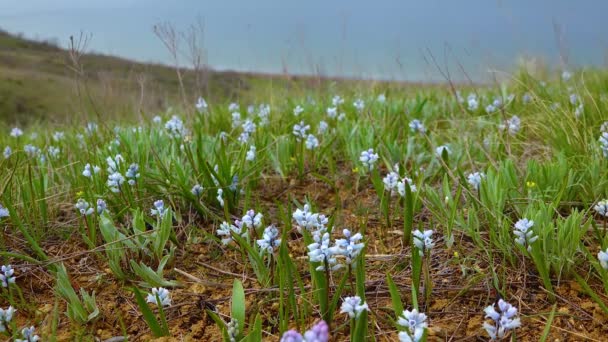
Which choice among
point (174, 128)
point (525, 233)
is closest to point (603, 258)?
point (525, 233)

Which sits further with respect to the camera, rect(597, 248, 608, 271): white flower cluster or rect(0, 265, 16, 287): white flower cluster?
rect(0, 265, 16, 287): white flower cluster

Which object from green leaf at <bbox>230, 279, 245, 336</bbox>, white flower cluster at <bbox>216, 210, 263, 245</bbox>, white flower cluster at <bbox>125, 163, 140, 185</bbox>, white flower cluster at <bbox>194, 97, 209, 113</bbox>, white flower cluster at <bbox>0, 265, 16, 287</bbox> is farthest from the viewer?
white flower cluster at <bbox>194, 97, 209, 113</bbox>

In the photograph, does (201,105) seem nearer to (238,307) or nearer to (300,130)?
(300,130)

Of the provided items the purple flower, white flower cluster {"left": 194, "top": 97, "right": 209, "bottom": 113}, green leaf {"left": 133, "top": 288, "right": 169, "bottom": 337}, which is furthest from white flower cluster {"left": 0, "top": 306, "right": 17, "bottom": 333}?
white flower cluster {"left": 194, "top": 97, "right": 209, "bottom": 113}

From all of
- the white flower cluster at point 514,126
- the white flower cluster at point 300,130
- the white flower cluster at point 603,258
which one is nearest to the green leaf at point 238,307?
the white flower cluster at point 603,258

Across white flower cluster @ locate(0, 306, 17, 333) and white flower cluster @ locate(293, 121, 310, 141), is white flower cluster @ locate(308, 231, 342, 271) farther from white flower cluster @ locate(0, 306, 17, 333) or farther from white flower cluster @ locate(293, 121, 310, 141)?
white flower cluster @ locate(293, 121, 310, 141)

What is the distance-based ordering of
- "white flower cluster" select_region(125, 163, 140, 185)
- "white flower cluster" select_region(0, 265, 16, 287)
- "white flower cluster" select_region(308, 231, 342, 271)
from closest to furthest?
1. "white flower cluster" select_region(308, 231, 342, 271)
2. "white flower cluster" select_region(0, 265, 16, 287)
3. "white flower cluster" select_region(125, 163, 140, 185)

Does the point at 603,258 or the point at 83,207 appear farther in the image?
the point at 83,207

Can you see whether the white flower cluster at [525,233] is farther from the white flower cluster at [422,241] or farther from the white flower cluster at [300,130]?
the white flower cluster at [300,130]

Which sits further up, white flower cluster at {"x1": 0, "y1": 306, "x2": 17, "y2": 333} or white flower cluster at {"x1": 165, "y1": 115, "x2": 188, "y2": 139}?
white flower cluster at {"x1": 165, "y1": 115, "x2": 188, "y2": 139}
